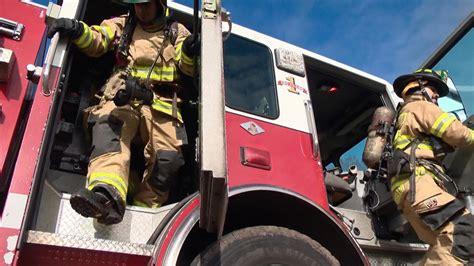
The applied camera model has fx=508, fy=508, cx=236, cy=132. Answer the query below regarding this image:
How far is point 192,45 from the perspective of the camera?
2912 millimetres

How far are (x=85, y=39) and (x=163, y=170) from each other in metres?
0.86

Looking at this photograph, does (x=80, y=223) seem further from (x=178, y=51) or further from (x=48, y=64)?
(x=178, y=51)

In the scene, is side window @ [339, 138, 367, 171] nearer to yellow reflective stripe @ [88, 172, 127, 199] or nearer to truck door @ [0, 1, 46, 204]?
yellow reflective stripe @ [88, 172, 127, 199]

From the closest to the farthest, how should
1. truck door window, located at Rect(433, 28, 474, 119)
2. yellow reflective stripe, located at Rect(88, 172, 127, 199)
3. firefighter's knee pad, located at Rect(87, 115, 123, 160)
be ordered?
yellow reflective stripe, located at Rect(88, 172, 127, 199) → firefighter's knee pad, located at Rect(87, 115, 123, 160) → truck door window, located at Rect(433, 28, 474, 119)

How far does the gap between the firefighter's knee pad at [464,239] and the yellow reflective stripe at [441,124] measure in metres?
0.57

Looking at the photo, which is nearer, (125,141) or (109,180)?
(109,180)

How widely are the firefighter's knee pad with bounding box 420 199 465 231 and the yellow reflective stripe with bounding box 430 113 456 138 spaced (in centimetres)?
45

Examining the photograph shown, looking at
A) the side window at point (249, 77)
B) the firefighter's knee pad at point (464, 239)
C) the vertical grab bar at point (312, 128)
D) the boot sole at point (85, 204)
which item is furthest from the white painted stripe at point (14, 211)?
the firefighter's knee pad at point (464, 239)

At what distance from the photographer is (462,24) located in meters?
3.88

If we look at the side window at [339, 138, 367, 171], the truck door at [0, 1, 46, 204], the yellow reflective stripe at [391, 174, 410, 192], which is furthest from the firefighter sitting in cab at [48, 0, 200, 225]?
the side window at [339, 138, 367, 171]

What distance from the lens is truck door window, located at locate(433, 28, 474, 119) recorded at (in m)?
3.78

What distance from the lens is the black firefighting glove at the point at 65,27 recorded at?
2.60 meters

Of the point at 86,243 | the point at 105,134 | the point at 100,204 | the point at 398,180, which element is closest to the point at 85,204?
the point at 100,204

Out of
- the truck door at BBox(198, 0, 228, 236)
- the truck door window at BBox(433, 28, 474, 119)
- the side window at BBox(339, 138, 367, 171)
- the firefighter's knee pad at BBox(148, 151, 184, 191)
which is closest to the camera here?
the truck door at BBox(198, 0, 228, 236)
